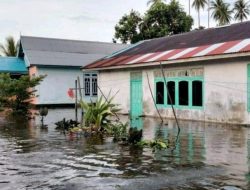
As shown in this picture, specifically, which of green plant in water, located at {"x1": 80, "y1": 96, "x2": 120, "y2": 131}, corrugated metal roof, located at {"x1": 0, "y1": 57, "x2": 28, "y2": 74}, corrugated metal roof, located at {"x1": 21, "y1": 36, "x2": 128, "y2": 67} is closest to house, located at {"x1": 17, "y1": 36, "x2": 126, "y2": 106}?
corrugated metal roof, located at {"x1": 21, "y1": 36, "x2": 128, "y2": 67}

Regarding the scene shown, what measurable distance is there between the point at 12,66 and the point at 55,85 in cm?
462

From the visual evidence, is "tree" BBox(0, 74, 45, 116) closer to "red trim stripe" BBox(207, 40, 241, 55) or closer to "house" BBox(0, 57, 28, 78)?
"house" BBox(0, 57, 28, 78)

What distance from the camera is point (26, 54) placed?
3244 centimetres

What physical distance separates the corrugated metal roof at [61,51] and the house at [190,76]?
7608 millimetres

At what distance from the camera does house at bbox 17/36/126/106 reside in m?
31.8

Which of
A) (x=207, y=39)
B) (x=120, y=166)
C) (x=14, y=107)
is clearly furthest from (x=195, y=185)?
(x=14, y=107)

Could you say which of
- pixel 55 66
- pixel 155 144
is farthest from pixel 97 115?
pixel 55 66

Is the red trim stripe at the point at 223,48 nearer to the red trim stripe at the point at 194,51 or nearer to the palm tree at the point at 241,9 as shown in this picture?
the red trim stripe at the point at 194,51

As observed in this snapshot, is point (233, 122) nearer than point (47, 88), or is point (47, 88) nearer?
point (233, 122)

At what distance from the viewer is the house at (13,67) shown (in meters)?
33.7

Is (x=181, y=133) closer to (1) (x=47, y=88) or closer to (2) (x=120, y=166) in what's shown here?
(2) (x=120, y=166)

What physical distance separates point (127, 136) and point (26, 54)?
71.5 feet

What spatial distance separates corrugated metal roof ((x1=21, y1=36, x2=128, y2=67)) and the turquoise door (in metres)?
10.6

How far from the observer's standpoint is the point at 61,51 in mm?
34844
